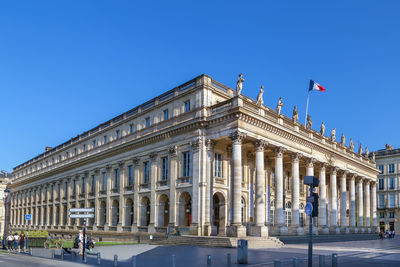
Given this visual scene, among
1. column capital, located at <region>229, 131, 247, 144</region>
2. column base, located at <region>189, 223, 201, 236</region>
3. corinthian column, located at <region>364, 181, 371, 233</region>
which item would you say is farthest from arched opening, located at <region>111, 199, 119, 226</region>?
corinthian column, located at <region>364, 181, 371, 233</region>

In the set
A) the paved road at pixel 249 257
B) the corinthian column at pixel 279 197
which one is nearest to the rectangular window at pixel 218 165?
the corinthian column at pixel 279 197

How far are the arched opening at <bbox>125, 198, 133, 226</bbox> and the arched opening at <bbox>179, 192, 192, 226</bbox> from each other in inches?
378

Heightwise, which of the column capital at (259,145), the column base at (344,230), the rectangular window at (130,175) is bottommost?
the column base at (344,230)

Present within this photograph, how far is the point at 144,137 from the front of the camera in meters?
44.6

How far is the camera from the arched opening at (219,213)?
128 ft

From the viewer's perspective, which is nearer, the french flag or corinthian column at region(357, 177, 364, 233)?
the french flag

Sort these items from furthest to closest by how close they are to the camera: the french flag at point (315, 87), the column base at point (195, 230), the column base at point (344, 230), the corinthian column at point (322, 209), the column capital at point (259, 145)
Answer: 1. the column base at point (344, 230)
2. the corinthian column at point (322, 209)
3. the french flag at point (315, 87)
4. the column capital at point (259, 145)
5. the column base at point (195, 230)

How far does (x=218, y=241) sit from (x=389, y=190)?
2346 inches

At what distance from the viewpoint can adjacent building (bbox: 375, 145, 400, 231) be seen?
78500mm

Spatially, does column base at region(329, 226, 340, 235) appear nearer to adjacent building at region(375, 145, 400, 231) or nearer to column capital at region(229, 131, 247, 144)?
column capital at region(229, 131, 247, 144)

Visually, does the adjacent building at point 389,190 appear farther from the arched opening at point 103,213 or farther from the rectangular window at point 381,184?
the arched opening at point 103,213

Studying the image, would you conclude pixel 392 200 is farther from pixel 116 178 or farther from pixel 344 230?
pixel 116 178

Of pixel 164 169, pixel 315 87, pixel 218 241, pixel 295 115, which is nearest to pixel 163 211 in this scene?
pixel 164 169

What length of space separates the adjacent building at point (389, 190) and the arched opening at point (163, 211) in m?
52.3
